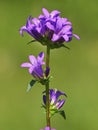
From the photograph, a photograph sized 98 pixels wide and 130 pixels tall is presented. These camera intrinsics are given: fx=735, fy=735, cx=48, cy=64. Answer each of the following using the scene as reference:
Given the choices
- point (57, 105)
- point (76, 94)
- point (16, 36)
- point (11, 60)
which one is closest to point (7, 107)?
point (76, 94)

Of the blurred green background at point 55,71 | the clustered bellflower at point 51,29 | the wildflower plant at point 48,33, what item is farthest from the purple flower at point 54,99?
the blurred green background at point 55,71

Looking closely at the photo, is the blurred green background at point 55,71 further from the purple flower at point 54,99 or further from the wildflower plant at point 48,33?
the wildflower plant at point 48,33

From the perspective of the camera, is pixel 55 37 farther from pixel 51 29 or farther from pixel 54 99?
pixel 54 99

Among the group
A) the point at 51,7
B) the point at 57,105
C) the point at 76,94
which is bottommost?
the point at 57,105

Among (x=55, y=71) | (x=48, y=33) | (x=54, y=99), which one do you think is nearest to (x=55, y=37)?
(x=48, y=33)

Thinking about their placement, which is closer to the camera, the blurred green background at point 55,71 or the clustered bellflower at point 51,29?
the clustered bellflower at point 51,29

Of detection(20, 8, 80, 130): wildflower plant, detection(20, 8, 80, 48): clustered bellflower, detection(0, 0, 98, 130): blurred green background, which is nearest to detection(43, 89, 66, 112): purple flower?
detection(20, 8, 80, 130): wildflower plant

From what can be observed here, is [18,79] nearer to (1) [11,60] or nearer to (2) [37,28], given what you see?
(1) [11,60]

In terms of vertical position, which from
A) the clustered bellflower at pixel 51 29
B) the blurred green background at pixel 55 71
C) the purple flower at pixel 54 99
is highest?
the blurred green background at pixel 55 71

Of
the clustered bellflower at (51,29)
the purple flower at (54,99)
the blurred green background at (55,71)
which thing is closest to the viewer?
the clustered bellflower at (51,29)

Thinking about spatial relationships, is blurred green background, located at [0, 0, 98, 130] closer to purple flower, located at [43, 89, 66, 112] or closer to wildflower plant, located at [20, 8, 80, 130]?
purple flower, located at [43, 89, 66, 112]
